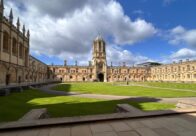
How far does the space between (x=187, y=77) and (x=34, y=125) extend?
81.5m

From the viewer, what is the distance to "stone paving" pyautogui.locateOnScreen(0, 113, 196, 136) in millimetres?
5406

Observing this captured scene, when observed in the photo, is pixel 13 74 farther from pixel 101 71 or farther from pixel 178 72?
pixel 178 72

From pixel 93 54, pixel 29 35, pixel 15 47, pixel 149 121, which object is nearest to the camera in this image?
pixel 149 121

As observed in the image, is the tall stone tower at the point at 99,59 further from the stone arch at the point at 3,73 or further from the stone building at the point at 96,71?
the stone arch at the point at 3,73

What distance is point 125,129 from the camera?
5762 mm

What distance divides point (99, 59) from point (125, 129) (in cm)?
9467

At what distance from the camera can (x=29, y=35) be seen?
151 feet

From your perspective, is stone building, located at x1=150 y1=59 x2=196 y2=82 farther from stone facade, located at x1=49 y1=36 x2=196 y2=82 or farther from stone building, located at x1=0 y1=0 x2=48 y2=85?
stone building, located at x1=0 y1=0 x2=48 y2=85

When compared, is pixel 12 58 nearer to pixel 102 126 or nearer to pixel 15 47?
pixel 15 47

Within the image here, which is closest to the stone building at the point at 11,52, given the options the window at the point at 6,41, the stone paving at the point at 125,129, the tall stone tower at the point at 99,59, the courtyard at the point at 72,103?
the window at the point at 6,41

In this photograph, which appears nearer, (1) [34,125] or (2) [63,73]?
(1) [34,125]

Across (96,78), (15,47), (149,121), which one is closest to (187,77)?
(96,78)

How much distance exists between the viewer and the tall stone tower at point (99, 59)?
98.1 m

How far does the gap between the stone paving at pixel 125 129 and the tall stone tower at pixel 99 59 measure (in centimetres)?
9028
